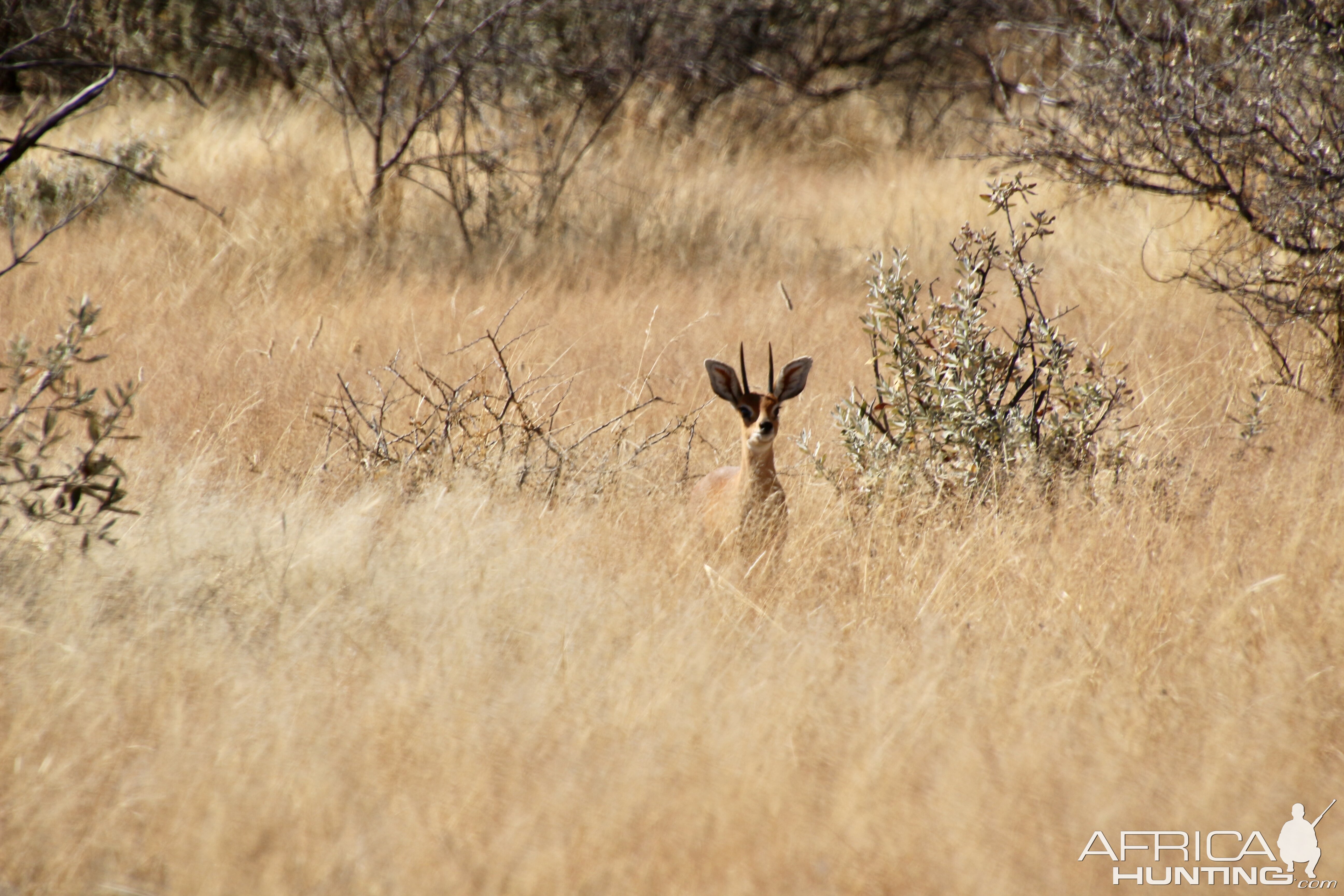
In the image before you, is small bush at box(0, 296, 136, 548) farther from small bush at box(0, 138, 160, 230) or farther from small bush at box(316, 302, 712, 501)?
small bush at box(0, 138, 160, 230)

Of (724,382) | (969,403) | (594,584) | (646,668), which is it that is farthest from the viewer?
(969,403)

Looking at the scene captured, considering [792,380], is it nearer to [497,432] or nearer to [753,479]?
[753,479]

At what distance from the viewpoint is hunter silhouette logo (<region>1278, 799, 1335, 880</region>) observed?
2348 millimetres

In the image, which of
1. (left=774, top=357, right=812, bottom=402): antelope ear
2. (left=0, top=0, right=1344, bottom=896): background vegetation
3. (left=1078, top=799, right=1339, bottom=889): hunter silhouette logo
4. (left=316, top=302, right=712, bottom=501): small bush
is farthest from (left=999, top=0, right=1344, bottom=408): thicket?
(left=1078, top=799, right=1339, bottom=889): hunter silhouette logo

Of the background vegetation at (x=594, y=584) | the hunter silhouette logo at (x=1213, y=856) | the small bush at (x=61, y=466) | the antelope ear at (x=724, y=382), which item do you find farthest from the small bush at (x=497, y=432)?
the hunter silhouette logo at (x=1213, y=856)

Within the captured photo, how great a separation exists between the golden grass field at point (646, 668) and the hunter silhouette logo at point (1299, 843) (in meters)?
0.03

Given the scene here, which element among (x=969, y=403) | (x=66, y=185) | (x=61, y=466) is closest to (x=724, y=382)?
(x=969, y=403)

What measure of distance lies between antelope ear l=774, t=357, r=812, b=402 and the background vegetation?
52cm

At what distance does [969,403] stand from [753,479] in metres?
1.20

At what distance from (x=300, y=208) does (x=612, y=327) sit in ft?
9.57

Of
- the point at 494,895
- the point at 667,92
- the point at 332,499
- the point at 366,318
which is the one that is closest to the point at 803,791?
the point at 494,895

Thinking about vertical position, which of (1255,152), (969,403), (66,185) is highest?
(66,185)

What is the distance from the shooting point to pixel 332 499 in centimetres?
414

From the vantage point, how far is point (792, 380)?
4125mm
